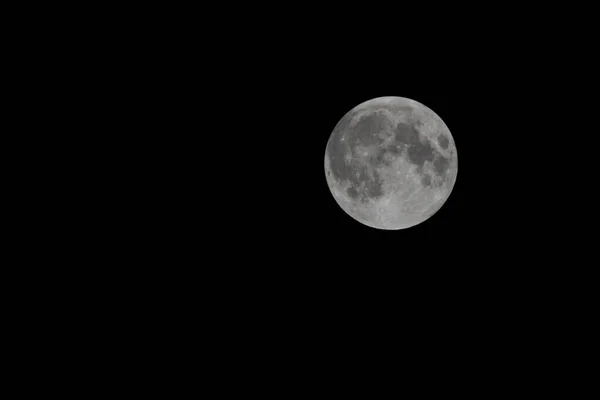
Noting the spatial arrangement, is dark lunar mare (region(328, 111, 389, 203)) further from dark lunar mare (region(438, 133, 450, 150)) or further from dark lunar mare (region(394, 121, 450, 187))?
dark lunar mare (region(438, 133, 450, 150))

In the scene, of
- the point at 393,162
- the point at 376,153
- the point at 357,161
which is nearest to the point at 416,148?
the point at 393,162

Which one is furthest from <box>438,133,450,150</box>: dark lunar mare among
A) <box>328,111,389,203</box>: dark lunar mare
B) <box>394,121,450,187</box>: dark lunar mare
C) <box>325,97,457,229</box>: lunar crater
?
<box>328,111,389,203</box>: dark lunar mare

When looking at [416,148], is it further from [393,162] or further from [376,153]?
[376,153]

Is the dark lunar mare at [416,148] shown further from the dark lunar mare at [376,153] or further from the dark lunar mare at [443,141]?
the dark lunar mare at [443,141]

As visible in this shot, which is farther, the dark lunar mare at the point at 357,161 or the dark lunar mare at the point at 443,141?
the dark lunar mare at the point at 443,141

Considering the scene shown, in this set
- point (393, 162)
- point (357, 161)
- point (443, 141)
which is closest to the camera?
point (393, 162)

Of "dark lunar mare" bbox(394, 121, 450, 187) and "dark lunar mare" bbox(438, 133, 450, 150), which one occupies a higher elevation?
"dark lunar mare" bbox(438, 133, 450, 150)

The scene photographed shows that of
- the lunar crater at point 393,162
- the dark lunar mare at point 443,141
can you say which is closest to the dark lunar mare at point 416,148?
the lunar crater at point 393,162

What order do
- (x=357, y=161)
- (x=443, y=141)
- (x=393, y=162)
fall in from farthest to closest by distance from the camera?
(x=443, y=141)
(x=357, y=161)
(x=393, y=162)

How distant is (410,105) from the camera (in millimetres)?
6504

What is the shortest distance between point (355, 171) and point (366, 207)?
1.68ft

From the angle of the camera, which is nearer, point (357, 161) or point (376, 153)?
point (376, 153)

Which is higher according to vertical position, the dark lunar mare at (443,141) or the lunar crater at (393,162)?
the dark lunar mare at (443,141)

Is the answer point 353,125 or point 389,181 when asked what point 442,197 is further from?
point 353,125
